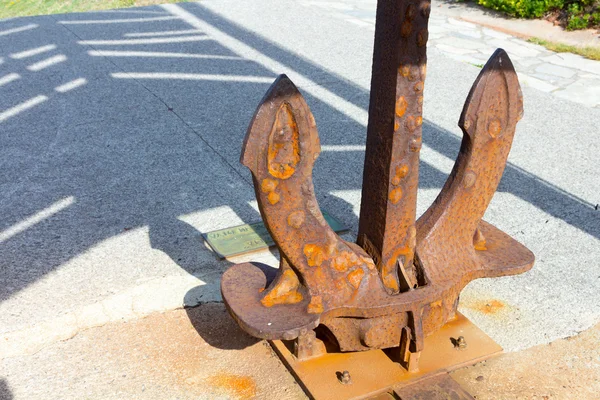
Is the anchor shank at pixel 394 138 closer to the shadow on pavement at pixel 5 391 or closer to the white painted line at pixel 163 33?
the shadow on pavement at pixel 5 391

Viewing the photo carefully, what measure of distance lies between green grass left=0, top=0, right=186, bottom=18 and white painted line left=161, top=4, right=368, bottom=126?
144 centimetres

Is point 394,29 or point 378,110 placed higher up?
point 394,29

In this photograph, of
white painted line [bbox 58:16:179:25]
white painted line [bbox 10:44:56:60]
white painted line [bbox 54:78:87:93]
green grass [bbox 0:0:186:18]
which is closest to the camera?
white painted line [bbox 54:78:87:93]

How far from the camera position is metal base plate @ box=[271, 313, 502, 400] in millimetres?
2439

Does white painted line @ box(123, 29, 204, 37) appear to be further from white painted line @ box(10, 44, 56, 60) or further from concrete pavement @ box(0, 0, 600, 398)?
white painted line @ box(10, 44, 56, 60)

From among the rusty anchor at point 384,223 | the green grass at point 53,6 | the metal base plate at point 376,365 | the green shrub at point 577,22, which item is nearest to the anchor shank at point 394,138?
the rusty anchor at point 384,223

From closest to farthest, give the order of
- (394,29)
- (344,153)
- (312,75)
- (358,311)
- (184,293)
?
(394,29), (358,311), (184,293), (344,153), (312,75)

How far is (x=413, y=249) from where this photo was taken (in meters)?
2.50

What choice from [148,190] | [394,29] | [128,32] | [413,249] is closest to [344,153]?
[148,190]

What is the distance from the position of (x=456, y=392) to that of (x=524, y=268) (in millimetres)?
524

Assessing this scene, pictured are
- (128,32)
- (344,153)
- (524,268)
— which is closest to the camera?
(524,268)

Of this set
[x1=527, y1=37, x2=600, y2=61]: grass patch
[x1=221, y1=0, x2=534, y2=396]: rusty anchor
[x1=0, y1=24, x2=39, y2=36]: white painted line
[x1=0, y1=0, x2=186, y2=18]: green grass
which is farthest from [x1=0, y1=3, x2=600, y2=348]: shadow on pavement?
[x1=0, y1=0, x2=186, y2=18]: green grass

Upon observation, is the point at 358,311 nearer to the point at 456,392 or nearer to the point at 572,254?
the point at 456,392

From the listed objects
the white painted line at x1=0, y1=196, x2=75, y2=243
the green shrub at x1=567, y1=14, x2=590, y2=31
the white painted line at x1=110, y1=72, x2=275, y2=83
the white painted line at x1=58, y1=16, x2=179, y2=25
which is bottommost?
the white painted line at x1=0, y1=196, x2=75, y2=243
